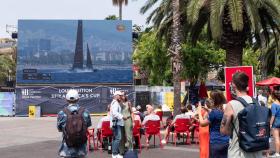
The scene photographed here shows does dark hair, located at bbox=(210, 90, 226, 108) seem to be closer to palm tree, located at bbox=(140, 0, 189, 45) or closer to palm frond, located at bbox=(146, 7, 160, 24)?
palm tree, located at bbox=(140, 0, 189, 45)

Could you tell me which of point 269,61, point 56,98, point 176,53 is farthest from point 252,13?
point 56,98

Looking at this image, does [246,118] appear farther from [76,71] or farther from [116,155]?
[76,71]

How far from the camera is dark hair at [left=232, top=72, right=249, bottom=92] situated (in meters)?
4.58

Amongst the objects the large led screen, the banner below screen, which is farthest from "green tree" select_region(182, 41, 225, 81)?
the large led screen

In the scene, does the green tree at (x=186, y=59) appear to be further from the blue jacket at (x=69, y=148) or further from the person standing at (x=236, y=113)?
the person standing at (x=236, y=113)

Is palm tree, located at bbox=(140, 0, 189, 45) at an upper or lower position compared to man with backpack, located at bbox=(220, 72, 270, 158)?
upper

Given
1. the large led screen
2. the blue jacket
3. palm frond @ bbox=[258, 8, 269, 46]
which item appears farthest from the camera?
the large led screen

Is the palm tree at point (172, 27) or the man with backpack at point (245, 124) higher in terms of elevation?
the palm tree at point (172, 27)

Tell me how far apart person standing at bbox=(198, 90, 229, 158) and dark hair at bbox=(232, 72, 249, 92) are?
2102mm

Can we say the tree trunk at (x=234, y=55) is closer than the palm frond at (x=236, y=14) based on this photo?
No

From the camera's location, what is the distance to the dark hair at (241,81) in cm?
458

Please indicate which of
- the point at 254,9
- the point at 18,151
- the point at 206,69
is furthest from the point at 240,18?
the point at 206,69

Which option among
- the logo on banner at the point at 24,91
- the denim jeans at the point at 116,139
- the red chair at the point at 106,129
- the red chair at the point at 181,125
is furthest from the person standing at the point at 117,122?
the logo on banner at the point at 24,91

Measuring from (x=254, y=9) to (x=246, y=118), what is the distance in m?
13.8
